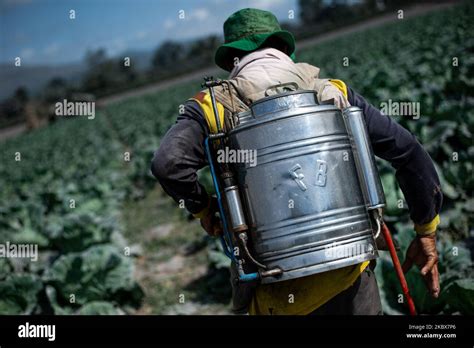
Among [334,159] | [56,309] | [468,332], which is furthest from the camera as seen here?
[56,309]

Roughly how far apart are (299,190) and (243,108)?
431mm

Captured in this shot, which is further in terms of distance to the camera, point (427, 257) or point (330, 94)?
point (427, 257)

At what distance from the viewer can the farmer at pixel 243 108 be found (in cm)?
213

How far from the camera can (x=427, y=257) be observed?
2.46 m

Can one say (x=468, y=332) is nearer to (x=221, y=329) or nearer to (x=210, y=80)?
(x=221, y=329)

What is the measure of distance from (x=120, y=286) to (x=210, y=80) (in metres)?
3.13

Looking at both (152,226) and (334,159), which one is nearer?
(334,159)

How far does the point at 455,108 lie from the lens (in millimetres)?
6539

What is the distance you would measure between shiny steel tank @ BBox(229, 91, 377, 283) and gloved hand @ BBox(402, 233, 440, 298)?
516 millimetres

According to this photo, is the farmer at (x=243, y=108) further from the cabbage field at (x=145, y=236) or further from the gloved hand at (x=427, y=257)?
the cabbage field at (x=145, y=236)

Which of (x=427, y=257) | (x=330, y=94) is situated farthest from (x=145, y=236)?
(x=330, y=94)

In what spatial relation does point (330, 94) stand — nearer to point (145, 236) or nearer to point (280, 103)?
point (280, 103)

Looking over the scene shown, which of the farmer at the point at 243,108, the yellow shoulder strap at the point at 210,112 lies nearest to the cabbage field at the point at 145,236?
the farmer at the point at 243,108

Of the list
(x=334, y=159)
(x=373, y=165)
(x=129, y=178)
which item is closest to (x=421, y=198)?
(x=373, y=165)
